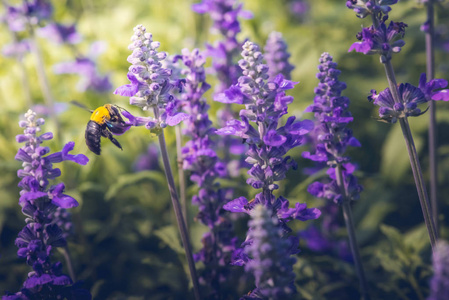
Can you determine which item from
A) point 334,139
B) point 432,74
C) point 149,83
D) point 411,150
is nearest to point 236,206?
point 334,139

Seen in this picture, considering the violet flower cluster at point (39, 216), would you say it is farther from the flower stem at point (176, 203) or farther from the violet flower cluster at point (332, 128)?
the violet flower cluster at point (332, 128)

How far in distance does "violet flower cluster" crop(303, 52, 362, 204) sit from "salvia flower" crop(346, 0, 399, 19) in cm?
31

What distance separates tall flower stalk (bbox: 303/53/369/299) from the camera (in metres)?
2.68

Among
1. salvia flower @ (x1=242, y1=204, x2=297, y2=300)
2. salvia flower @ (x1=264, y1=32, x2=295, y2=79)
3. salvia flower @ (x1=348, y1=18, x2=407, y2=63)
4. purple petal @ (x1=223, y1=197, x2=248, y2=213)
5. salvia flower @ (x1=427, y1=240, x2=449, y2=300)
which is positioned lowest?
salvia flower @ (x1=427, y1=240, x2=449, y2=300)

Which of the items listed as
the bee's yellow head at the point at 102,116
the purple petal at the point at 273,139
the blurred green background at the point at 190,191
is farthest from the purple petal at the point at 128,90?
the blurred green background at the point at 190,191

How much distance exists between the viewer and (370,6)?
242 centimetres

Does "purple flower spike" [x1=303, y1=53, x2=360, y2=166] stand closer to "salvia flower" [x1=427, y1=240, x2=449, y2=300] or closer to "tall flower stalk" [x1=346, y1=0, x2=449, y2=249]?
"tall flower stalk" [x1=346, y1=0, x2=449, y2=249]

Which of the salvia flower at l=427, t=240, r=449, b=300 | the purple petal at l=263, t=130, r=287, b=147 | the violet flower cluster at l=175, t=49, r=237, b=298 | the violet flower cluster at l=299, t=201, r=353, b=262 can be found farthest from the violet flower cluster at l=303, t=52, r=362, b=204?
the violet flower cluster at l=299, t=201, r=353, b=262

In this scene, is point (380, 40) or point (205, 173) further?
point (205, 173)

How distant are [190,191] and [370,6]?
2.06m

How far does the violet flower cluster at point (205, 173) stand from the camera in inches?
121

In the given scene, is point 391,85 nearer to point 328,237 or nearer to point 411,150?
point 411,150

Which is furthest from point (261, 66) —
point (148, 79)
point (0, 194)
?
point (0, 194)

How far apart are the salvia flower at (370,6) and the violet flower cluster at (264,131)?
571mm
